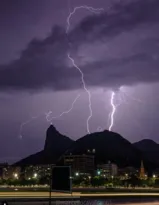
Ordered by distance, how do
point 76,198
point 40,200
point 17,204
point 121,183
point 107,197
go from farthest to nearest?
1. point 121,183
2. point 107,197
3. point 76,198
4. point 40,200
5. point 17,204

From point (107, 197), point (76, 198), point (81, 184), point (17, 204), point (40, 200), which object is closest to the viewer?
point (17, 204)

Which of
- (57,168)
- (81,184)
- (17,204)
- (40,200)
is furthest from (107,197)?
(81,184)

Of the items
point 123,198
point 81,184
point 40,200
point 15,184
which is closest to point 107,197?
point 123,198

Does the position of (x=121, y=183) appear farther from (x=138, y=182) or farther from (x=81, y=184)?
(x=81, y=184)

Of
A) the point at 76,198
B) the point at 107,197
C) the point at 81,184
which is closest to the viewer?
the point at 76,198

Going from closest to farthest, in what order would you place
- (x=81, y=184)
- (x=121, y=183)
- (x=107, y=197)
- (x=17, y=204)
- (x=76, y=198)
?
(x=17, y=204) → (x=76, y=198) → (x=107, y=197) → (x=81, y=184) → (x=121, y=183)

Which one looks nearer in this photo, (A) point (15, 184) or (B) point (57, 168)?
(B) point (57, 168)

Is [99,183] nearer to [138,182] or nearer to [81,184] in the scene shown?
[81,184]

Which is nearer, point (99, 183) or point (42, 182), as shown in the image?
point (99, 183)
